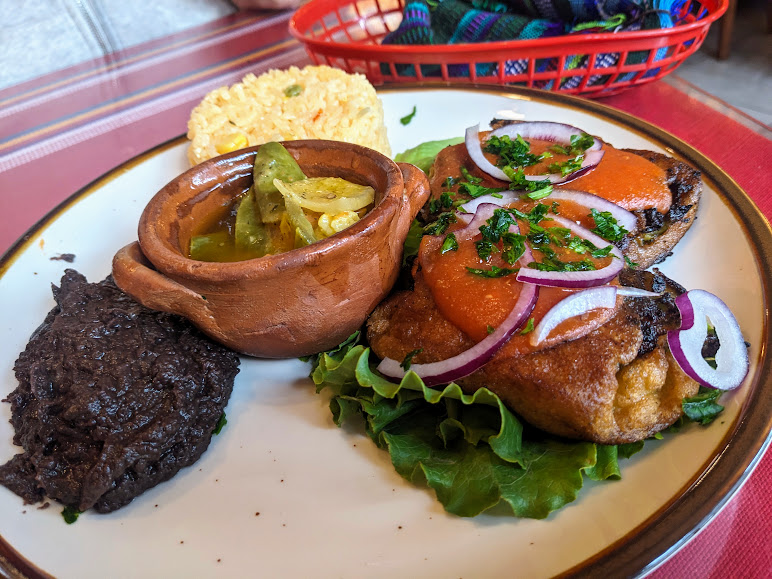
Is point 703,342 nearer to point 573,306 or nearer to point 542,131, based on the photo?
point 573,306

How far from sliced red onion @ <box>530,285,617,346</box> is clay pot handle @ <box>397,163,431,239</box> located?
746mm

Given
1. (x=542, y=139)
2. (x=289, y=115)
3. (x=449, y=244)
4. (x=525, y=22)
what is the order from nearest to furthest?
(x=449, y=244), (x=542, y=139), (x=289, y=115), (x=525, y=22)

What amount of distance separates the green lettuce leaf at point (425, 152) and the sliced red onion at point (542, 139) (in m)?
0.56

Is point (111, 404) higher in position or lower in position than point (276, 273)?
lower

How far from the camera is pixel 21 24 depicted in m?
5.36

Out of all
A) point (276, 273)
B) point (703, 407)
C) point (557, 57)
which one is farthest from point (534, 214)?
point (557, 57)

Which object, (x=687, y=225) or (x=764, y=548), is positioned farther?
(x=687, y=225)

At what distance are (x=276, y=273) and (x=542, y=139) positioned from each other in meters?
1.67

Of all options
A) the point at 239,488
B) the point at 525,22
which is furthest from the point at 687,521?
the point at 525,22

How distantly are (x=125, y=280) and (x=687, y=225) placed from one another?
2430 mm

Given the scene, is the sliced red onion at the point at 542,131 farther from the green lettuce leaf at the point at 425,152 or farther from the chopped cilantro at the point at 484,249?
the chopped cilantro at the point at 484,249

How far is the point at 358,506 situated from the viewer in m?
1.83

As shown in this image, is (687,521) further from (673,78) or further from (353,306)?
(673,78)

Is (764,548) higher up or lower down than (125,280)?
lower down
